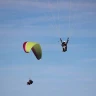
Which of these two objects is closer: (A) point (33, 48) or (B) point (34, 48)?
(B) point (34, 48)

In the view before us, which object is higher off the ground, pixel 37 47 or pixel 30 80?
pixel 37 47

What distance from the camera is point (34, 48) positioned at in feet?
223

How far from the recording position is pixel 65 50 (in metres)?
59.2

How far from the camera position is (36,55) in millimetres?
66250

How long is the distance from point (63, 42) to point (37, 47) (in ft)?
24.9

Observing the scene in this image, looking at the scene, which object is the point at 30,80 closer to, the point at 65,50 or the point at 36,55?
the point at 36,55

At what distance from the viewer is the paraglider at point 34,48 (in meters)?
62.2

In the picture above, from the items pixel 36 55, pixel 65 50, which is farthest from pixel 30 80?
pixel 65 50

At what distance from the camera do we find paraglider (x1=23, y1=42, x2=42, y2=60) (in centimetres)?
6222

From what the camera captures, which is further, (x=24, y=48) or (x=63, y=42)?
(x=24, y=48)

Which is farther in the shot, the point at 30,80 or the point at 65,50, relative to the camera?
the point at 30,80

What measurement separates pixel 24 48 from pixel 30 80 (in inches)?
209

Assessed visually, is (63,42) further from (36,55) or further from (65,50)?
(36,55)

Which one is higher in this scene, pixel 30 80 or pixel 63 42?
pixel 63 42
